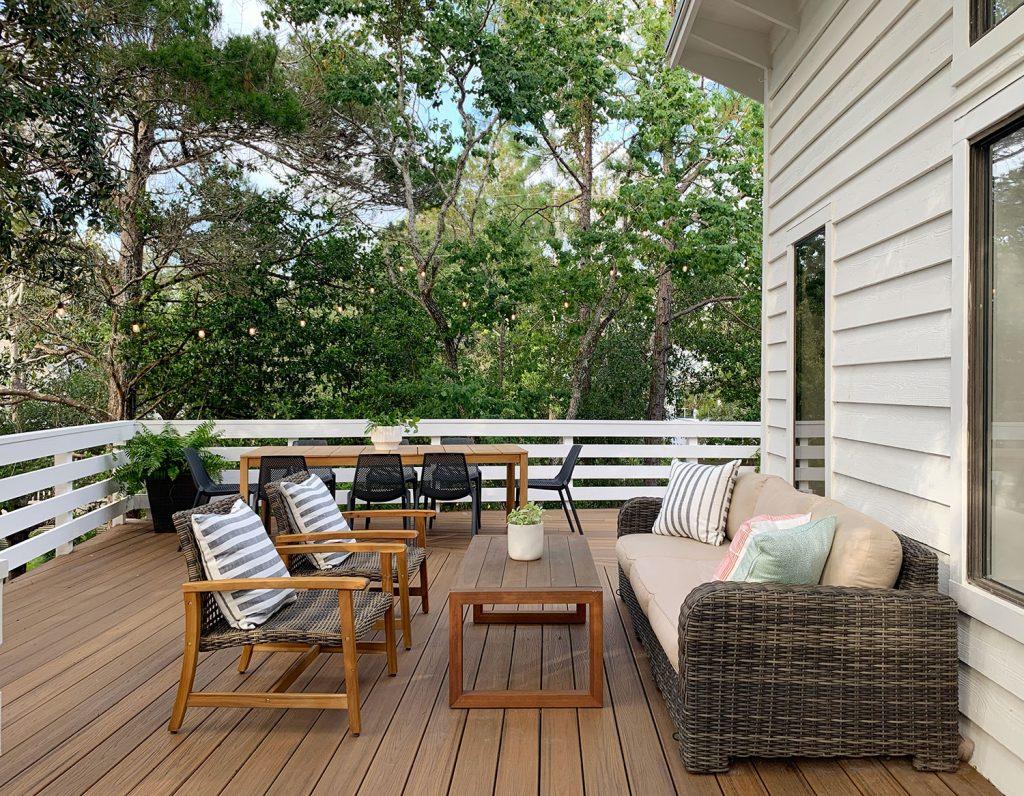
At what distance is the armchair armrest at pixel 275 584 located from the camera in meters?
2.72

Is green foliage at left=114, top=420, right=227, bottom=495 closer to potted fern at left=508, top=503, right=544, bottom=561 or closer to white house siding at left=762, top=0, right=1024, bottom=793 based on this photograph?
potted fern at left=508, top=503, right=544, bottom=561

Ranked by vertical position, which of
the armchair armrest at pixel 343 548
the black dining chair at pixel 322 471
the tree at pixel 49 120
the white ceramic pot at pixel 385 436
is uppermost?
the tree at pixel 49 120

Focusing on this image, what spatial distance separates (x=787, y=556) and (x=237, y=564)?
2037 millimetres

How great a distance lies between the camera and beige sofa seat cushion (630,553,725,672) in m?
2.74

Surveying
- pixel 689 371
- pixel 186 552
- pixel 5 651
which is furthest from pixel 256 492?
pixel 689 371

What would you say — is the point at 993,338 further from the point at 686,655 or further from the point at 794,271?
the point at 794,271

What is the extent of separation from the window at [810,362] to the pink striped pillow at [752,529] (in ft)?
3.36

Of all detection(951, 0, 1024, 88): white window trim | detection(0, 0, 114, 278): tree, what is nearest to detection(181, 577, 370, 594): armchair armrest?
detection(951, 0, 1024, 88): white window trim

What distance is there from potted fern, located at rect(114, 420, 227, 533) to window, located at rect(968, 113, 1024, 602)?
18.9ft

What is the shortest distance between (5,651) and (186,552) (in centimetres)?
159

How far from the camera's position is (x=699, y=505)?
416 cm

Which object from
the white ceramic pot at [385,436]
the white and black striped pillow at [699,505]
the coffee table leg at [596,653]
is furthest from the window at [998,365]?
the white ceramic pot at [385,436]

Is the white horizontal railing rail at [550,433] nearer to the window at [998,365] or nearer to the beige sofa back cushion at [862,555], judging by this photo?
the beige sofa back cushion at [862,555]

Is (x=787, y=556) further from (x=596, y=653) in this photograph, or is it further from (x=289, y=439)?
(x=289, y=439)
